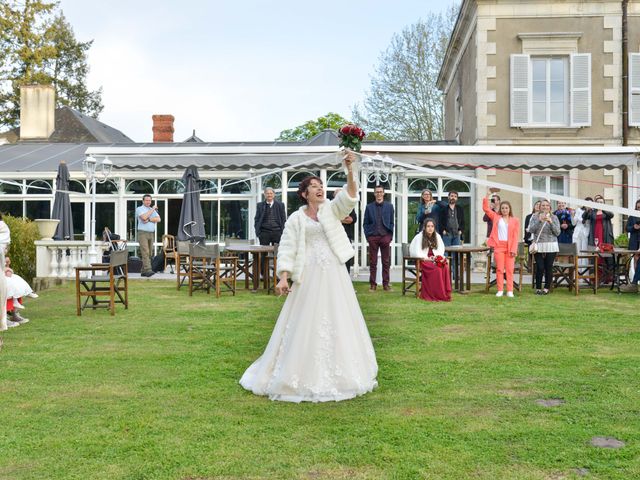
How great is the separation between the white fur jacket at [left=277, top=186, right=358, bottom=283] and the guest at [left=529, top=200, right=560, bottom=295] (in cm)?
762

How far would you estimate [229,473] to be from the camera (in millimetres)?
3717

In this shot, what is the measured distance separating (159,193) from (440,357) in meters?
15.3

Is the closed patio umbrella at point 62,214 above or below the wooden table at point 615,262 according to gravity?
above

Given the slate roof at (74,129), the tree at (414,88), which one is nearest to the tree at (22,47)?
the slate roof at (74,129)

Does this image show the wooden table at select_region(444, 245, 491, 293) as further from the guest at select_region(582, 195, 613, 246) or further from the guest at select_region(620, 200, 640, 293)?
the guest at select_region(582, 195, 613, 246)

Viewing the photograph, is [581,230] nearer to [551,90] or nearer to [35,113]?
[551,90]

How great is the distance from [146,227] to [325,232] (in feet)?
33.9

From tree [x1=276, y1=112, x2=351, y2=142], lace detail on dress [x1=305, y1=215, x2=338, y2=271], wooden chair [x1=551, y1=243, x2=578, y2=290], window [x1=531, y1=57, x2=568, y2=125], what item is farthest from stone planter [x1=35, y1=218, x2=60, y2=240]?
tree [x1=276, y1=112, x2=351, y2=142]

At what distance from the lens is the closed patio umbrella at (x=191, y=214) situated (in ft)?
49.4

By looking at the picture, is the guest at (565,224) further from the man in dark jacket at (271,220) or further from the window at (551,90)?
the man in dark jacket at (271,220)

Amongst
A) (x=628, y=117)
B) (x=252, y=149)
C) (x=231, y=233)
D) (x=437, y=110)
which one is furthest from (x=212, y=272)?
(x=437, y=110)

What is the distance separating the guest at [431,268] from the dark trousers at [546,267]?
Answer: 2026 millimetres

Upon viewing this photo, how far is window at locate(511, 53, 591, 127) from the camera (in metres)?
19.0

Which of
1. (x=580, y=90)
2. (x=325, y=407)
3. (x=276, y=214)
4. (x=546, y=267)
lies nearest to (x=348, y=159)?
(x=325, y=407)
